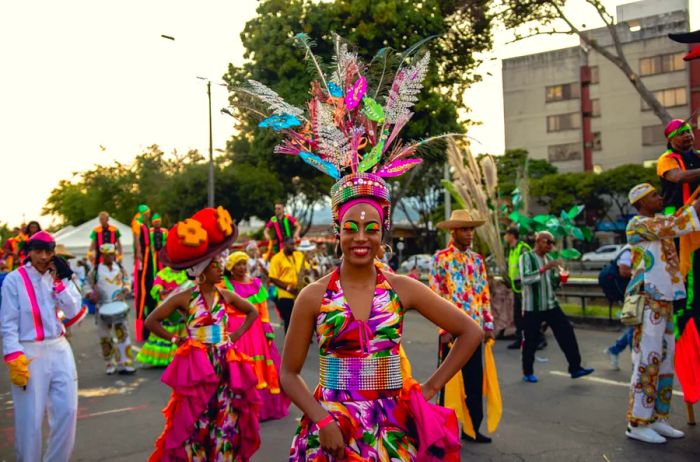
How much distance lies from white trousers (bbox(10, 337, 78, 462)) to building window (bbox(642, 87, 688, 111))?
154ft

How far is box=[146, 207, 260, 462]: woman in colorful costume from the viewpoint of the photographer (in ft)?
15.1

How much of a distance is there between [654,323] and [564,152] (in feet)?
155

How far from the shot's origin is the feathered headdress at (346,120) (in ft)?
11.6

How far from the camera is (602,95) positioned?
1877 inches

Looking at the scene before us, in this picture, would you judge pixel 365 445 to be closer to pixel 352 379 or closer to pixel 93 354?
pixel 352 379

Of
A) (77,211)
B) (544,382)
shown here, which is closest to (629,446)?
(544,382)

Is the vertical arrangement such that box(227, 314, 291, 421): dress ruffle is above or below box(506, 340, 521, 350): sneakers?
above

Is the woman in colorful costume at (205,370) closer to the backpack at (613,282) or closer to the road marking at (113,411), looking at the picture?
the road marking at (113,411)

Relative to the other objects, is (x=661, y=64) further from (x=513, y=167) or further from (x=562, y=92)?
(x=513, y=167)

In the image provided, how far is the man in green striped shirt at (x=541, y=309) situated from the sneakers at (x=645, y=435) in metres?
2.02

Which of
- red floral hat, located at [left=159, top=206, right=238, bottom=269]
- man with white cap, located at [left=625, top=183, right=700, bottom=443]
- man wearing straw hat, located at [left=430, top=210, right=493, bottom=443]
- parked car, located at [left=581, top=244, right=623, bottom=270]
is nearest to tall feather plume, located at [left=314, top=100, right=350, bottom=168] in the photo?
red floral hat, located at [left=159, top=206, right=238, bottom=269]

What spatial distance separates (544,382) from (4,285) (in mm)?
6287

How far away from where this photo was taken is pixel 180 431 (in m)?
4.53

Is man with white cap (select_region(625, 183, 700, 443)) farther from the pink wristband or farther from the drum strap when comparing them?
the drum strap
